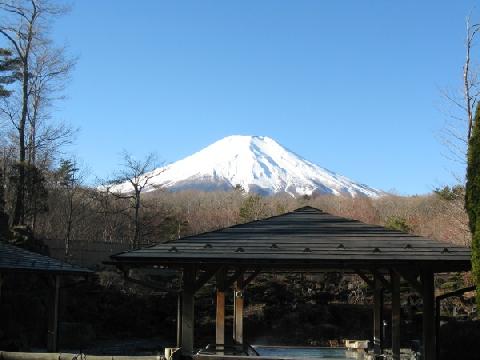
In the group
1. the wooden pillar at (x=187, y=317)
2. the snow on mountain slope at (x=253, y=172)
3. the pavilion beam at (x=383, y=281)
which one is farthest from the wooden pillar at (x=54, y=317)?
the snow on mountain slope at (x=253, y=172)

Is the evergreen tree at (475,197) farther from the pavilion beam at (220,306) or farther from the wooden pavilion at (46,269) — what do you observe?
the wooden pavilion at (46,269)

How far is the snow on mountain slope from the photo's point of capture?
129 metres

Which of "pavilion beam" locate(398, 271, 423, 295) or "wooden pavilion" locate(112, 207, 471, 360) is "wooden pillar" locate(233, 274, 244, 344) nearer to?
"wooden pavilion" locate(112, 207, 471, 360)

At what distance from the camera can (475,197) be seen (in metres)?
9.82

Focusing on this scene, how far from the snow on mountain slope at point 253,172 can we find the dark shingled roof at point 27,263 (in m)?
104

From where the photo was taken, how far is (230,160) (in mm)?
159125

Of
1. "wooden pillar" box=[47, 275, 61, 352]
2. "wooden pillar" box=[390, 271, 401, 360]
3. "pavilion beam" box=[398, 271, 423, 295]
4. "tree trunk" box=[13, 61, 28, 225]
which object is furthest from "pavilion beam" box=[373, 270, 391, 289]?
"tree trunk" box=[13, 61, 28, 225]

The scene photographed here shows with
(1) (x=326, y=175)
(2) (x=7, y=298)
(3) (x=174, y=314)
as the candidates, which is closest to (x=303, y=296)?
(3) (x=174, y=314)

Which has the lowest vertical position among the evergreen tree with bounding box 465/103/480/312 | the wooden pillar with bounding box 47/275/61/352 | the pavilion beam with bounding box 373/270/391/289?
the wooden pillar with bounding box 47/275/61/352

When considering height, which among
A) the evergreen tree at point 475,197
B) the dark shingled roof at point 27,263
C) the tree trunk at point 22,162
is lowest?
the dark shingled roof at point 27,263

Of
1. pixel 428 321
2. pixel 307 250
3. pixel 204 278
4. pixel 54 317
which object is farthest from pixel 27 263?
pixel 428 321

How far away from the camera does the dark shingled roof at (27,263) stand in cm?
1309

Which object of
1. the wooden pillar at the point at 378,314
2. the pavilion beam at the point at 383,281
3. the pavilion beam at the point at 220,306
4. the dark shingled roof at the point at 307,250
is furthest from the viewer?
the wooden pillar at the point at 378,314

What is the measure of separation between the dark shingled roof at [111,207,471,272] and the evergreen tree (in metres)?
0.85
